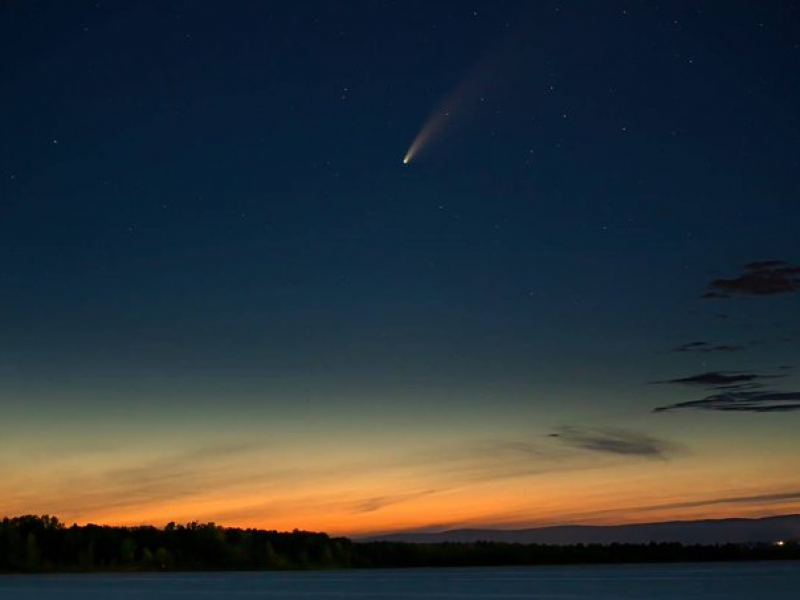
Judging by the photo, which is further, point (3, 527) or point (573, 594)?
point (3, 527)

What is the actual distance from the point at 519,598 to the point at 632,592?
4.29 meters

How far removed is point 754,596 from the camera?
3603 cm

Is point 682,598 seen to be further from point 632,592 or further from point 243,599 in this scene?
point 243,599

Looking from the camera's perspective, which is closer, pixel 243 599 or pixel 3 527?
pixel 243 599

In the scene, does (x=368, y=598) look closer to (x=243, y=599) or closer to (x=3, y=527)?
(x=243, y=599)

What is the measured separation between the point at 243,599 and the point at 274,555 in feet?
402

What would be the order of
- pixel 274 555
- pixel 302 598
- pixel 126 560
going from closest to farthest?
pixel 302 598 < pixel 126 560 < pixel 274 555

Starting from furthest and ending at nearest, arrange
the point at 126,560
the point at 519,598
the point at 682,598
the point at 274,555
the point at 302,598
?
the point at 274,555
the point at 126,560
the point at 302,598
the point at 519,598
the point at 682,598

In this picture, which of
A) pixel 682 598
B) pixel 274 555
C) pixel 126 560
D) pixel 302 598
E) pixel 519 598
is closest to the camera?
pixel 682 598

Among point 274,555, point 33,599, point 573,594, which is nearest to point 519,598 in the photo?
point 573,594

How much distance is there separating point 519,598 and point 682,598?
18.1ft

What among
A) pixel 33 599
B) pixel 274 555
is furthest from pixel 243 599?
pixel 274 555

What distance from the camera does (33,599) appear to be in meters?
43.7

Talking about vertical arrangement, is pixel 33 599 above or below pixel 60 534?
below
